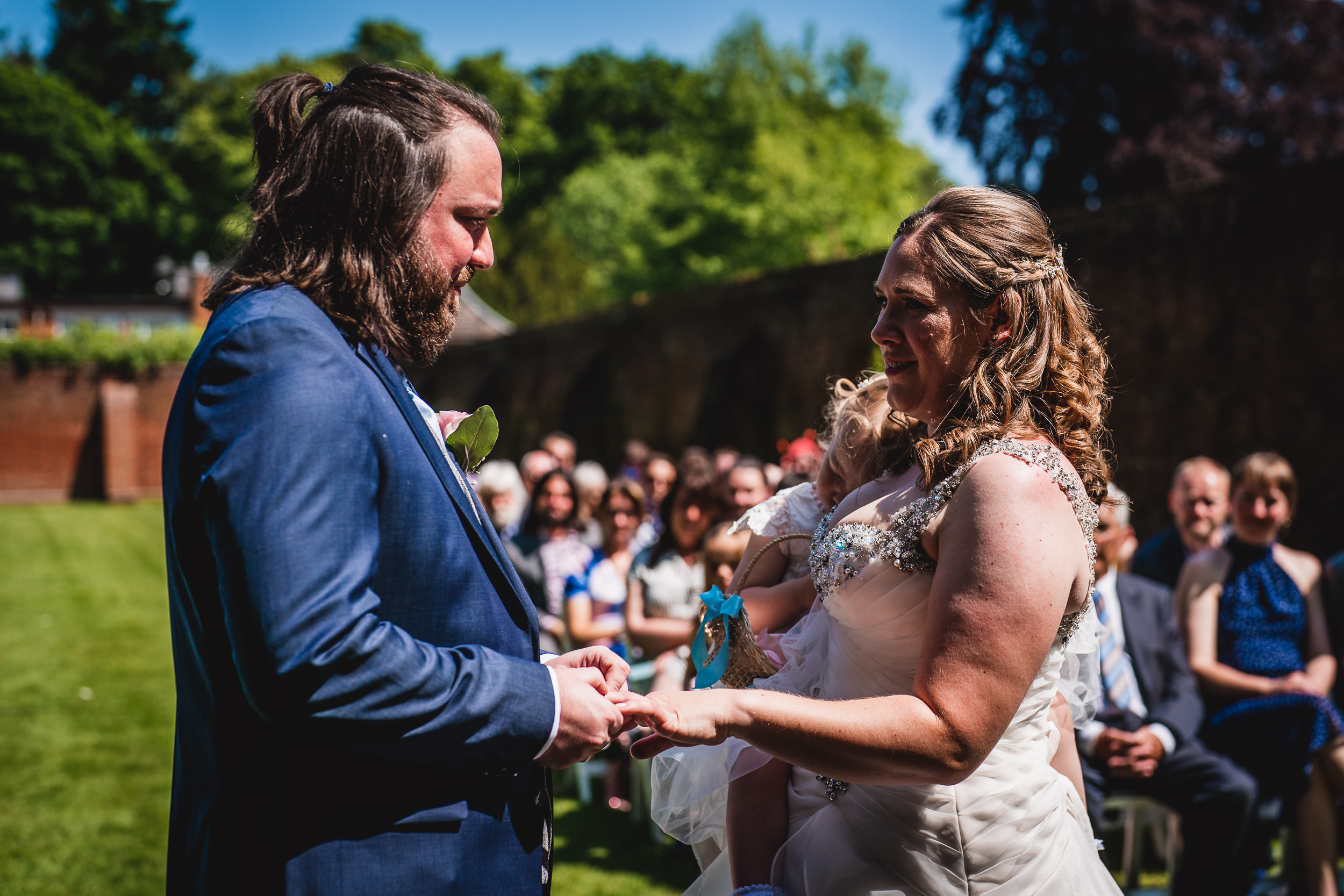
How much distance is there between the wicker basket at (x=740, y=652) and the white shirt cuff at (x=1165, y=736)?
10.3 ft

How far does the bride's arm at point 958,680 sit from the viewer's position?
1.71m

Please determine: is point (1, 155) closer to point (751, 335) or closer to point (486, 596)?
point (751, 335)

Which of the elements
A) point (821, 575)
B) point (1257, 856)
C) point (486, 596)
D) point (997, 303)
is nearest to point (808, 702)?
point (821, 575)

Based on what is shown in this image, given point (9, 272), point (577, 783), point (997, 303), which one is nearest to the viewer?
point (997, 303)

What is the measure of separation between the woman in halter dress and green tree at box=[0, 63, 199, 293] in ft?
177

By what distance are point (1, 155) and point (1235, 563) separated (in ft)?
176

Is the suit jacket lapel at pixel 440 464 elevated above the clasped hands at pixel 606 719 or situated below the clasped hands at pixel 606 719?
above

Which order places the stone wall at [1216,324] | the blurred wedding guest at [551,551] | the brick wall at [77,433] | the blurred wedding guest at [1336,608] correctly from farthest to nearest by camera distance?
the brick wall at [77,433] < the stone wall at [1216,324] < the blurred wedding guest at [551,551] < the blurred wedding guest at [1336,608]

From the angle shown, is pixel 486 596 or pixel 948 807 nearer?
pixel 486 596

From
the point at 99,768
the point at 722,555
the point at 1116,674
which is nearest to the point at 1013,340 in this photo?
the point at 722,555

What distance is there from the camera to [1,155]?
4484cm

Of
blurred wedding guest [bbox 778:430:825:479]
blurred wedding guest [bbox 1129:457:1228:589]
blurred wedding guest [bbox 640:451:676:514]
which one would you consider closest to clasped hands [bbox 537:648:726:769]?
blurred wedding guest [bbox 778:430:825:479]

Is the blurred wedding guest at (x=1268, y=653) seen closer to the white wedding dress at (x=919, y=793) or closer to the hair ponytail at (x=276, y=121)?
the white wedding dress at (x=919, y=793)

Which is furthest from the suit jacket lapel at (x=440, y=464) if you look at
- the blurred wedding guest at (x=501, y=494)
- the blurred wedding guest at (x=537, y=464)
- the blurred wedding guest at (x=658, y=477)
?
the blurred wedding guest at (x=537, y=464)
